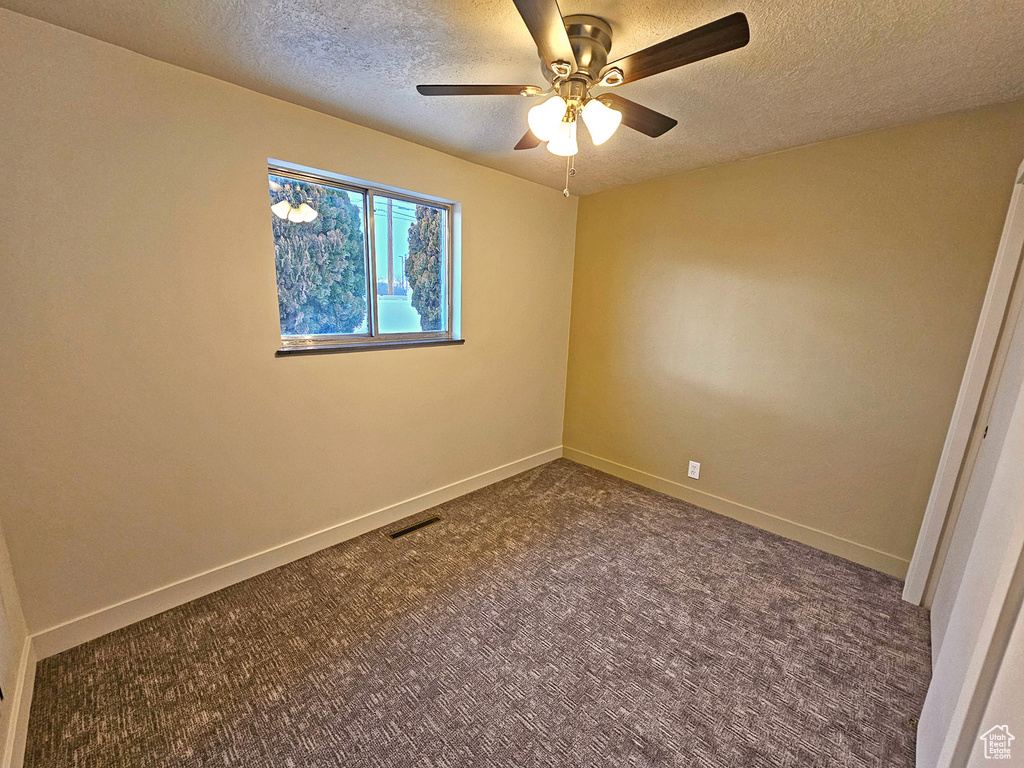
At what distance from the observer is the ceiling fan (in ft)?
3.45

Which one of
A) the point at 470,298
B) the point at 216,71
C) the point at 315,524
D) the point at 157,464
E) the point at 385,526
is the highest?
the point at 216,71

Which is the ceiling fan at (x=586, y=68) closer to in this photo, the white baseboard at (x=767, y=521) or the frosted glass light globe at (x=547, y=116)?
the frosted glass light globe at (x=547, y=116)

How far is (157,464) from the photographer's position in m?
1.84

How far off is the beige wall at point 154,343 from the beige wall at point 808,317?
164 centimetres

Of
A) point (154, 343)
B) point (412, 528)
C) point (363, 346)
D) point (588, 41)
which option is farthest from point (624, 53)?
point (412, 528)

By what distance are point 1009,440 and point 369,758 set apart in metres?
2.20

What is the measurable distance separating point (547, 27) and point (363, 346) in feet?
5.79

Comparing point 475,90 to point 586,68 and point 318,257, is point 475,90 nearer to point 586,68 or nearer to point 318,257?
point 586,68

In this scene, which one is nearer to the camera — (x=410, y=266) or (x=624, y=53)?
(x=624, y=53)

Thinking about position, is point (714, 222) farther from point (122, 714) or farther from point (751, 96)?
point (122, 714)

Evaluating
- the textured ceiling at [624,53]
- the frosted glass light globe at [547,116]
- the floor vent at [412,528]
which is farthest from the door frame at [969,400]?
the floor vent at [412,528]

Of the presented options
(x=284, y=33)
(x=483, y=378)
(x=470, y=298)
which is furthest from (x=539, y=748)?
(x=284, y=33)

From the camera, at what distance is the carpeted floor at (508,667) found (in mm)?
1374

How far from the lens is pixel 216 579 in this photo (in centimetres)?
206
